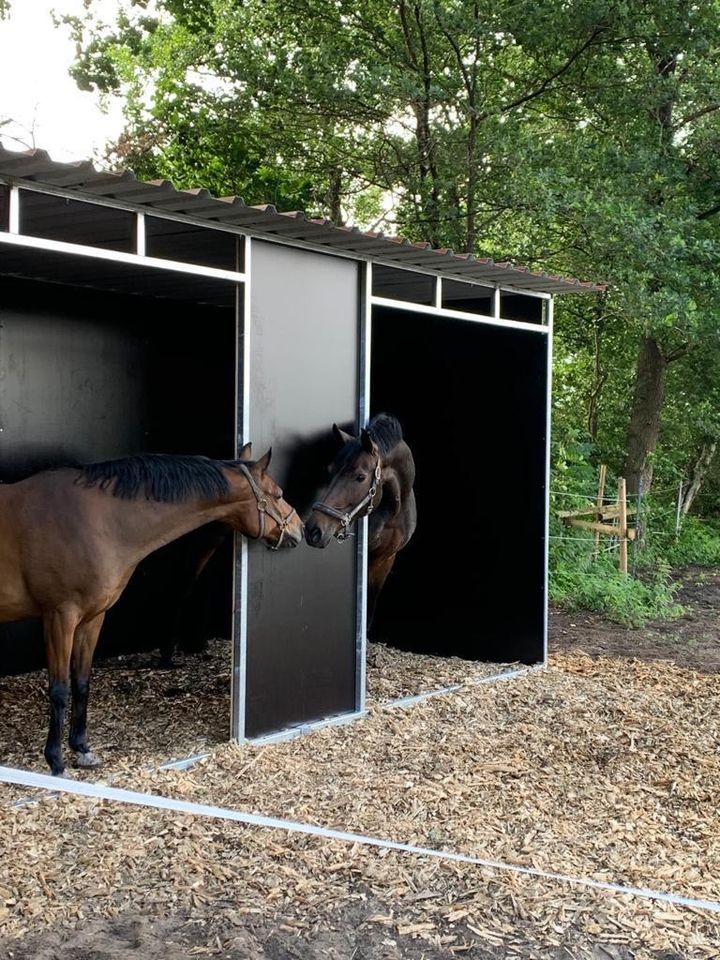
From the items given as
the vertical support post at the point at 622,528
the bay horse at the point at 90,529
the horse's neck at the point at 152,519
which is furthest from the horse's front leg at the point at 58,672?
the vertical support post at the point at 622,528

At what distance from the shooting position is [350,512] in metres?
6.06

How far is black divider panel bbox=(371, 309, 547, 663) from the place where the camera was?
7.74 meters

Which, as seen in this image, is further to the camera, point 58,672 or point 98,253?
point 58,672

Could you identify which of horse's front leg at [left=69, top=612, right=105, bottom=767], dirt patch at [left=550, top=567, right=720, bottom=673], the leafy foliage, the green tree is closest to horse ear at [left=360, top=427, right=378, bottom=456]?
horse's front leg at [left=69, top=612, right=105, bottom=767]

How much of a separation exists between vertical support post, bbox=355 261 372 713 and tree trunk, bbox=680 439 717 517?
12148 millimetres

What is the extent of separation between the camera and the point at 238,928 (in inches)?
140

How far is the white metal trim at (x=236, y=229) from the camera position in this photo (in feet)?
14.3

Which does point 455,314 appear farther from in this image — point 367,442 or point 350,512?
point 350,512

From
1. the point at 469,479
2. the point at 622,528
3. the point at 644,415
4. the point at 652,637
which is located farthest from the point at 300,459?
the point at 644,415

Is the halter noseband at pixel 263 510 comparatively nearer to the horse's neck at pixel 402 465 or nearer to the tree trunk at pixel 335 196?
the horse's neck at pixel 402 465

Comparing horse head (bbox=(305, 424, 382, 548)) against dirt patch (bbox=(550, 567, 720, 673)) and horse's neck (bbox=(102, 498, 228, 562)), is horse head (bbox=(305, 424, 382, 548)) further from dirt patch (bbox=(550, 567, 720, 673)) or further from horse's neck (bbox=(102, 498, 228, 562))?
dirt patch (bbox=(550, 567, 720, 673))

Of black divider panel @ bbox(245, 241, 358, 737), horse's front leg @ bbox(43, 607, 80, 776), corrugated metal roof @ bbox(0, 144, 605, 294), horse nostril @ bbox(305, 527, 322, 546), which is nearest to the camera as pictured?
corrugated metal roof @ bbox(0, 144, 605, 294)

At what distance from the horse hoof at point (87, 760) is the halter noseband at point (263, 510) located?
53.2 inches

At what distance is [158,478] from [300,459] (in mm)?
983
